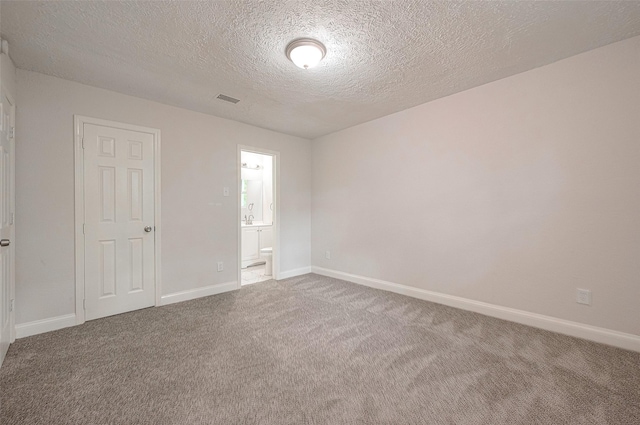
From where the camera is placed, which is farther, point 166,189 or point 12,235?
point 166,189

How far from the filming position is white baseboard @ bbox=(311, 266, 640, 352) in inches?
86.3

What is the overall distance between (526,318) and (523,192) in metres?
1.25

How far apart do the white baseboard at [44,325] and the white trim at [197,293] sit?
82 centimetres

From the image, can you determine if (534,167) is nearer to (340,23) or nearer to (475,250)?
(475,250)

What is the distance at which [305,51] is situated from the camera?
2.13 m

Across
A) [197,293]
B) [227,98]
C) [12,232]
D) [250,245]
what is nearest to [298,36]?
[227,98]

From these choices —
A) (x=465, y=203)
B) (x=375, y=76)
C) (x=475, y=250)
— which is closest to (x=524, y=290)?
(x=475, y=250)

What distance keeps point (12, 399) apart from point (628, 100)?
4.84 meters

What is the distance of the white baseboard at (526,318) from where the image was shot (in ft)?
7.19

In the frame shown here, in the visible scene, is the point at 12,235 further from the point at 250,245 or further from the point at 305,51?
the point at 250,245

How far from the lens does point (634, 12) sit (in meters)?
1.84

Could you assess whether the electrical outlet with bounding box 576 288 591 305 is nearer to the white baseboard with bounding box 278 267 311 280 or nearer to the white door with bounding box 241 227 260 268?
the white baseboard with bounding box 278 267 311 280

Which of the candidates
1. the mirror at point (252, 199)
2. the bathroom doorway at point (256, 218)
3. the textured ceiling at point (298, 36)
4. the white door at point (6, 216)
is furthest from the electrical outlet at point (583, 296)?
the mirror at point (252, 199)

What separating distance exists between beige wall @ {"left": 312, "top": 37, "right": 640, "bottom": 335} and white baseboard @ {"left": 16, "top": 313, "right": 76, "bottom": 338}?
3558 mm
